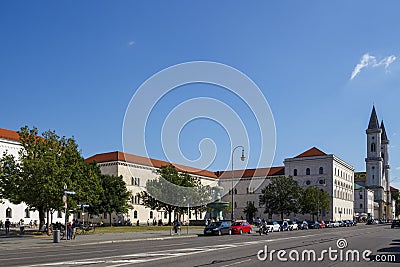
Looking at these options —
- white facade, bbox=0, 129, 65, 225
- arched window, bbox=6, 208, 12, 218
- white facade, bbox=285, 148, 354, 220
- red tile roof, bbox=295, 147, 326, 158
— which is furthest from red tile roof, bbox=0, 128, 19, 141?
red tile roof, bbox=295, 147, 326, 158

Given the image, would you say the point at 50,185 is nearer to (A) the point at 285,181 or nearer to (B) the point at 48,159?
(B) the point at 48,159

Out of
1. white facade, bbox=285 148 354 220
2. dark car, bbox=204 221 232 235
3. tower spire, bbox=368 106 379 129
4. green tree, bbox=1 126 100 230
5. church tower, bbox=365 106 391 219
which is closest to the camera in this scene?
green tree, bbox=1 126 100 230

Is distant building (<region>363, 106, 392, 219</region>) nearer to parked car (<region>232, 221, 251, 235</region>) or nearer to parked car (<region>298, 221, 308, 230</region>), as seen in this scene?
parked car (<region>298, 221, 308, 230</region>)

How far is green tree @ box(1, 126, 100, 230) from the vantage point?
1805 inches

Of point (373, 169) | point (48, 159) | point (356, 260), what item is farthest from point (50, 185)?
point (373, 169)

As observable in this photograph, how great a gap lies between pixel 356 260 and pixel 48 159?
34788 millimetres

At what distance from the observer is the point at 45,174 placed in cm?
4603

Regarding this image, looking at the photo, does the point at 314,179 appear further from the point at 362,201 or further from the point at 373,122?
the point at 373,122

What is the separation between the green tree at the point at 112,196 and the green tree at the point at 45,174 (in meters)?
29.7

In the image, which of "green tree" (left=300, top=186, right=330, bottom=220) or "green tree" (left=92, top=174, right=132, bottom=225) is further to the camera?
"green tree" (left=300, top=186, right=330, bottom=220)

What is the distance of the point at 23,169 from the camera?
47656 mm

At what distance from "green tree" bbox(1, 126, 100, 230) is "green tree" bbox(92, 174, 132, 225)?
29.7 m

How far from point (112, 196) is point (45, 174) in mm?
40374

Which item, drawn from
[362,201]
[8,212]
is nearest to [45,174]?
[8,212]
